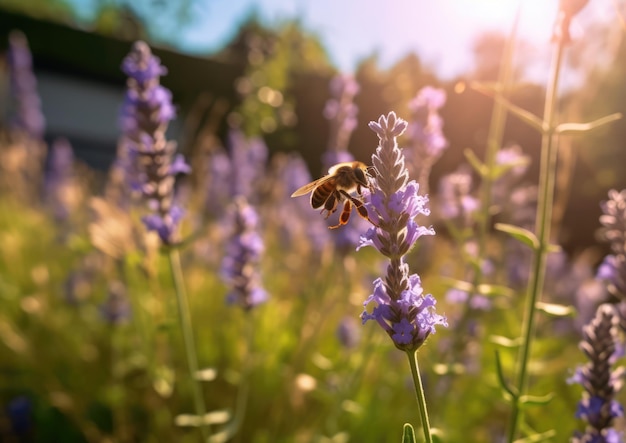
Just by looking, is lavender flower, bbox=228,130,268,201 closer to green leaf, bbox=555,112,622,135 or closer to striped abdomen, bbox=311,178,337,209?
striped abdomen, bbox=311,178,337,209

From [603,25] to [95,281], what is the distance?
4330 mm

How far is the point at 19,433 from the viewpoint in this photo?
155 inches

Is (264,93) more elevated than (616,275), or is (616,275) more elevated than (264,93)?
(264,93)

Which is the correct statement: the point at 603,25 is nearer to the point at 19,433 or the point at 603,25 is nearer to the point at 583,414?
the point at 583,414

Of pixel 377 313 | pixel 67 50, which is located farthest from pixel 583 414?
pixel 67 50

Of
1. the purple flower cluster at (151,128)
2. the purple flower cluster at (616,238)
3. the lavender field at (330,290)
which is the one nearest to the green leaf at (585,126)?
the lavender field at (330,290)

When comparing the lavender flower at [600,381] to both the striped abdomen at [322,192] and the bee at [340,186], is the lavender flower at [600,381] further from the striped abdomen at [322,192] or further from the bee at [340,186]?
the striped abdomen at [322,192]

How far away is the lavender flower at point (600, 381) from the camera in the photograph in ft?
4.80

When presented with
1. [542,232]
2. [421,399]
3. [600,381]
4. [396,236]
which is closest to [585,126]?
[542,232]

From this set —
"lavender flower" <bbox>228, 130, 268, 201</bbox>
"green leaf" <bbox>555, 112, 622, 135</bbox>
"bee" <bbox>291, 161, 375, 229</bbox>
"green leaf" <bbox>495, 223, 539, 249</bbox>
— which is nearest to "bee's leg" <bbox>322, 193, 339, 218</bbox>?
"bee" <bbox>291, 161, 375, 229</bbox>

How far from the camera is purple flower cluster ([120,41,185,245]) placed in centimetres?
222

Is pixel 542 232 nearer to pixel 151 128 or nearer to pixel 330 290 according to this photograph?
pixel 151 128

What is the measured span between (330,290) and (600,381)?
229cm

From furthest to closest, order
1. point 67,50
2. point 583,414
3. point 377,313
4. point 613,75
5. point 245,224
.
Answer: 1. point 67,50
2. point 613,75
3. point 245,224
4. point 583,414
5. point 377,313
